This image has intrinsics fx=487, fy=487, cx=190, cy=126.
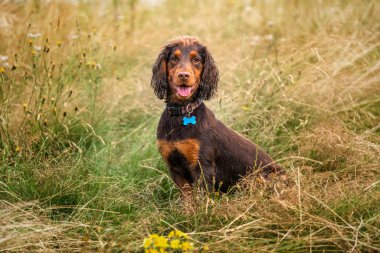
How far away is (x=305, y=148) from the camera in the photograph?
4.25m

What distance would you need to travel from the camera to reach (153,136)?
4.86 meters

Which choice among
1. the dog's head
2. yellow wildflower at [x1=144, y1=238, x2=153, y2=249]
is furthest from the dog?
yellow wildflower at [x1=144, y1=238, x2=153, y2=249]

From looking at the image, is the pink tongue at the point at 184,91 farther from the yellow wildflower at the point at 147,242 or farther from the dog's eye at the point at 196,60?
the yellow wildflower at the point at 147,242

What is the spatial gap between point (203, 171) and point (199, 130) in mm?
314

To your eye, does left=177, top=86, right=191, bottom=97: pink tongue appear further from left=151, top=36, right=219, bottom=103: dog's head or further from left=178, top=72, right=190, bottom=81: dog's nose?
left=178, top=72, right=190, bottom=81: dog's nose

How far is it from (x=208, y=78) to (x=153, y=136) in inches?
44.7

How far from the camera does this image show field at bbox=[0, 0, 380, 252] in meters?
3.14

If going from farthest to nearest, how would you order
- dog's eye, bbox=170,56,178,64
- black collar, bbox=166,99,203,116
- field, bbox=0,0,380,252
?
dog's eye, bbox=170,56,178,64 < black collar, bbox=166,99,203,116 < field, bbox=0,0,380,252

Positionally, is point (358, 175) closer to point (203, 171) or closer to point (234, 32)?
point (203, 171)

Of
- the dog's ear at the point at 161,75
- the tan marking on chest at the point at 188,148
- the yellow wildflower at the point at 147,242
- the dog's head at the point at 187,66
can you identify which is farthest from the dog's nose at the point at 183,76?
the yellow wildflower at the point at 147,242

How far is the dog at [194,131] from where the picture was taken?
371 cm

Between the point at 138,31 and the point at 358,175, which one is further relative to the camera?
the point at 138,31

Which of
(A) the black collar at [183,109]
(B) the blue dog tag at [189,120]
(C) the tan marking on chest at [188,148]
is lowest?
(C) the tan marking on chest at [188,148]

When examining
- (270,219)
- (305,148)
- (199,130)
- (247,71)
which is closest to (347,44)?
(247,71)
